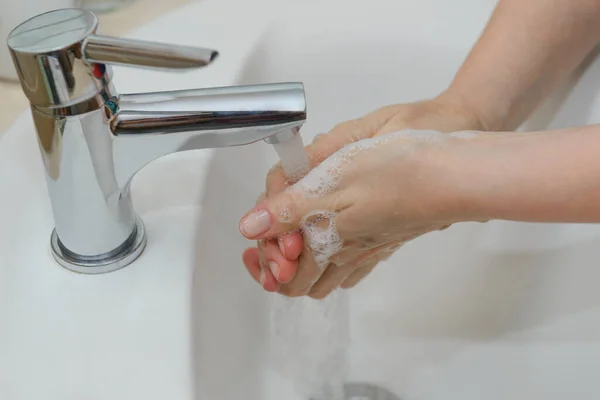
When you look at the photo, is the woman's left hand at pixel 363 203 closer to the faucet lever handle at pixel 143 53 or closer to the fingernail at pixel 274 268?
the fingernail at pixel 274 268

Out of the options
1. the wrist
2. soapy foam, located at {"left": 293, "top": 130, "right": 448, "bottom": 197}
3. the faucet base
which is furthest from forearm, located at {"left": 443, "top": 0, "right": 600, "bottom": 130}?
the faucet base

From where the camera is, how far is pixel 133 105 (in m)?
0.33

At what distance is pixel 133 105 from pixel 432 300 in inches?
14.1

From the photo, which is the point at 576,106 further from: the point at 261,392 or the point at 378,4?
the point at 261,392

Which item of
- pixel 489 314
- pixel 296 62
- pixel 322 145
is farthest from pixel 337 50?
pixel 489 314

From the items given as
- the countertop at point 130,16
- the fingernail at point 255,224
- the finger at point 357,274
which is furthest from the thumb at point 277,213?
the countertop at point 130,16

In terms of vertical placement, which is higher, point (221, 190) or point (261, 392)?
point (221, 190)

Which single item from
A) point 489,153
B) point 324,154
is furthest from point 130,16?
point 489,153

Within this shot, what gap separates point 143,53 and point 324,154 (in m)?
0.19

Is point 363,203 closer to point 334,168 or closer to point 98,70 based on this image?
point 334,168

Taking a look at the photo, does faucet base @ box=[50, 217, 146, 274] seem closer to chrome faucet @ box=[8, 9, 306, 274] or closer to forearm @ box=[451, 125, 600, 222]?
chrome faucet @ box=[8, 9, 306, 274]

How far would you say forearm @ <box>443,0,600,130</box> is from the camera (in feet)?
1.63

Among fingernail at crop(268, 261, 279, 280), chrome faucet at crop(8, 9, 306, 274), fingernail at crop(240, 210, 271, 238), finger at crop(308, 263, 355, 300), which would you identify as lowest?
finger at crop(308, 263, 355, 300)

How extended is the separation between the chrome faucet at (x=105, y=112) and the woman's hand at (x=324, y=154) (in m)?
0.09
